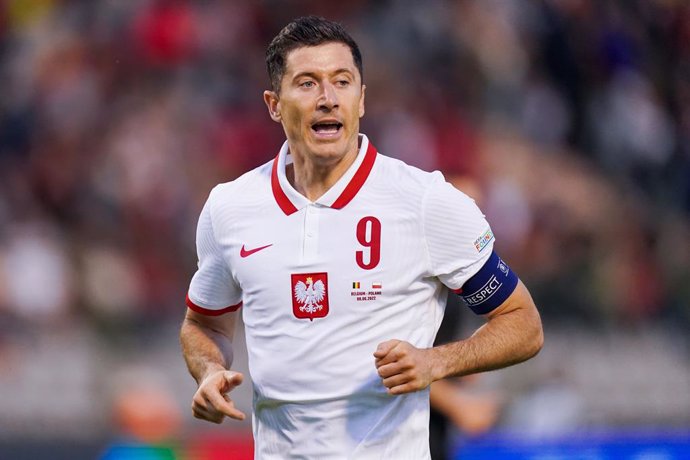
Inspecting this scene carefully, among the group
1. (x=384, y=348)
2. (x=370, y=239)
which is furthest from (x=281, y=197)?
(x=384, y=348)

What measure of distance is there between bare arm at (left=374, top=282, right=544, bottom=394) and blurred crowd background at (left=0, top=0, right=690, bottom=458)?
4.66 metres

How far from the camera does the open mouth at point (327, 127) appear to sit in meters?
4.27

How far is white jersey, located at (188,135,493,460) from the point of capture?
4.09 meters

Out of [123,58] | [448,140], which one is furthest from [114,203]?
[448,140]

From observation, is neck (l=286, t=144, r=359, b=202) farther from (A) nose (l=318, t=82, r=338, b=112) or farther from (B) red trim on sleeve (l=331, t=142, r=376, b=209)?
(A) nose (l=318, t=82, r=338, b=112)

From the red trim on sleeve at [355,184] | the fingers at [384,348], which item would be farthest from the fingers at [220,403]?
the red trim on sleeve at [355,184]

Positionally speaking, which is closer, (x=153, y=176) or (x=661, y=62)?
(x=153, y=176)

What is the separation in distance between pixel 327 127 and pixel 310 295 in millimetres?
568

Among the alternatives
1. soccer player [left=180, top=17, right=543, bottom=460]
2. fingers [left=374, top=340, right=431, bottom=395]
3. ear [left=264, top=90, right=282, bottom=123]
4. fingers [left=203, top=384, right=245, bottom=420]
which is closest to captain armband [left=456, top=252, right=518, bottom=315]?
soccer player [left=180, top=17, right=543, bottom=460]

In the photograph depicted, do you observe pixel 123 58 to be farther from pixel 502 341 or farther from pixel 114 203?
pixel 502 341

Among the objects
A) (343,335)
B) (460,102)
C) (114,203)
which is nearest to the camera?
(343,335)

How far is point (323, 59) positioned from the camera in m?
4.30

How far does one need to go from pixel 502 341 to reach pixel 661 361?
242 inches

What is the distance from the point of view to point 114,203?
11125 mm
